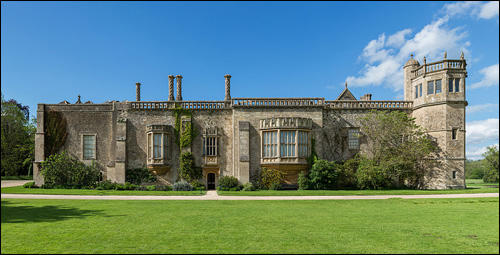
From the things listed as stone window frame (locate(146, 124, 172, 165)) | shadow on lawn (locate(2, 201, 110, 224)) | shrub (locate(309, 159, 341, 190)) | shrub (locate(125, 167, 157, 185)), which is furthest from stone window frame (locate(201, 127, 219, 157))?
shadow on lawn (locate(2, 201, 110, 224))

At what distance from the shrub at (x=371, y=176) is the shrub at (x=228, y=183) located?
1202 cm

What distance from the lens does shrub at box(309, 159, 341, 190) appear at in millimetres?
26375

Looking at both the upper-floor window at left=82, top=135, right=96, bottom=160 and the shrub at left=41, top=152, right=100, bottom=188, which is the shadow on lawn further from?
the upper-floor window at left=82, top=135, right=96, bottom=160

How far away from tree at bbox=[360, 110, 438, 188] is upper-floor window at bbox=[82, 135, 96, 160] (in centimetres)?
2855

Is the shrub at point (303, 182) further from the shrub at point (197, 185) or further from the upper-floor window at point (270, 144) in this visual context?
the shrub at point (197, 185)

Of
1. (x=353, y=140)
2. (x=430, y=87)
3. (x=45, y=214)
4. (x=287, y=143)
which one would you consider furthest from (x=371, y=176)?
(x=45, y=214)

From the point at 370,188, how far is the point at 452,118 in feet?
33.7

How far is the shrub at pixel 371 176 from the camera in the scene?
2669 centimetres

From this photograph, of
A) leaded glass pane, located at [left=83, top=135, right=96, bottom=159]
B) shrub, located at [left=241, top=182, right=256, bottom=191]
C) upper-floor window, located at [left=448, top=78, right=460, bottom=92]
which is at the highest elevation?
upper-floor window, located at [left=448, top=78, right=460, bottom=92]

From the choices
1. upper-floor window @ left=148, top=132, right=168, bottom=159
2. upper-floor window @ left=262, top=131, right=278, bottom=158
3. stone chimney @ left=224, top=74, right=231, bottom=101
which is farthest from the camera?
stone chimney @ left=224, top=74, right=231, bottom=101

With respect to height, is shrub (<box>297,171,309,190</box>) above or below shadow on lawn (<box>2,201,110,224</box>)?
below

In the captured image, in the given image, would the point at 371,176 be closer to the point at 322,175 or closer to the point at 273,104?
the point at 322,175

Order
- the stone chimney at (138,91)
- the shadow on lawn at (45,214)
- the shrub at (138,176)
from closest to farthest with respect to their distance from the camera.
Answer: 1. the shadow on lawn at (45,214)
2. the shrub at (138,176)
3. the stone chimney at (138,91)

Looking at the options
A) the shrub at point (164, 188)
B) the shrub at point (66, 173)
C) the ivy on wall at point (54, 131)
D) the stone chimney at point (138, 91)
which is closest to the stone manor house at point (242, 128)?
the ivy on wall at point (54, 131)
